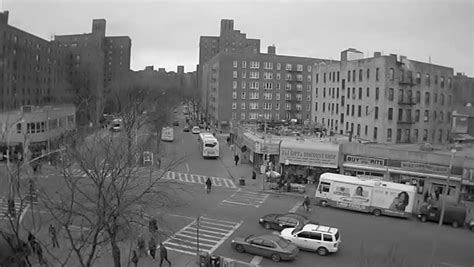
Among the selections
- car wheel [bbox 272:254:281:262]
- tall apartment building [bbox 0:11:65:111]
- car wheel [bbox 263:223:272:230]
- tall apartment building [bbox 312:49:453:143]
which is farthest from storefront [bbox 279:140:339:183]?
tall apartment building [bbox 0:11:65:111]

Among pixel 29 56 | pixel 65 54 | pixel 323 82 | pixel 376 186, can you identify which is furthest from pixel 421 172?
pixel 65 54

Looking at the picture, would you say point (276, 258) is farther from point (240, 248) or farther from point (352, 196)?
point (352, 196)

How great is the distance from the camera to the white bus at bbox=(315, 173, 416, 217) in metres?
28.4

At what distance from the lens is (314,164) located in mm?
38875

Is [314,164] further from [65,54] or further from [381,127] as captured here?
[65,54]

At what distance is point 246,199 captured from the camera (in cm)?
3170

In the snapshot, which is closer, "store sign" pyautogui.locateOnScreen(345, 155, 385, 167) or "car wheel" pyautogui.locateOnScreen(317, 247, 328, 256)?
"car wheel" pyautogui.locateOnScreen(317, 247, 328, 256)

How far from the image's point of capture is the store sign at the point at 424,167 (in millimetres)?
33969

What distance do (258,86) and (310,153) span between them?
56.5 metres

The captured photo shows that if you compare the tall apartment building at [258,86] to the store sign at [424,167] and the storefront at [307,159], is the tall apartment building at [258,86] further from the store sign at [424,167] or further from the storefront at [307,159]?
the store sign at [424,167]

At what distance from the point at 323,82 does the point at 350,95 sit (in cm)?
890

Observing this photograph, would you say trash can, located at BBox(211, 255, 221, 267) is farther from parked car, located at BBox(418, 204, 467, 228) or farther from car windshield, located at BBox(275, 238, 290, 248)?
parked car, located at BBox(418, 204, 467, 228)

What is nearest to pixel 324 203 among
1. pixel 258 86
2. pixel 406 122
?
pixel 406 122

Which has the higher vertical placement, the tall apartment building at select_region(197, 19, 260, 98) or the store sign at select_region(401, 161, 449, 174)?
the tall apartment building at select_region(197, 19, 260, 98)
